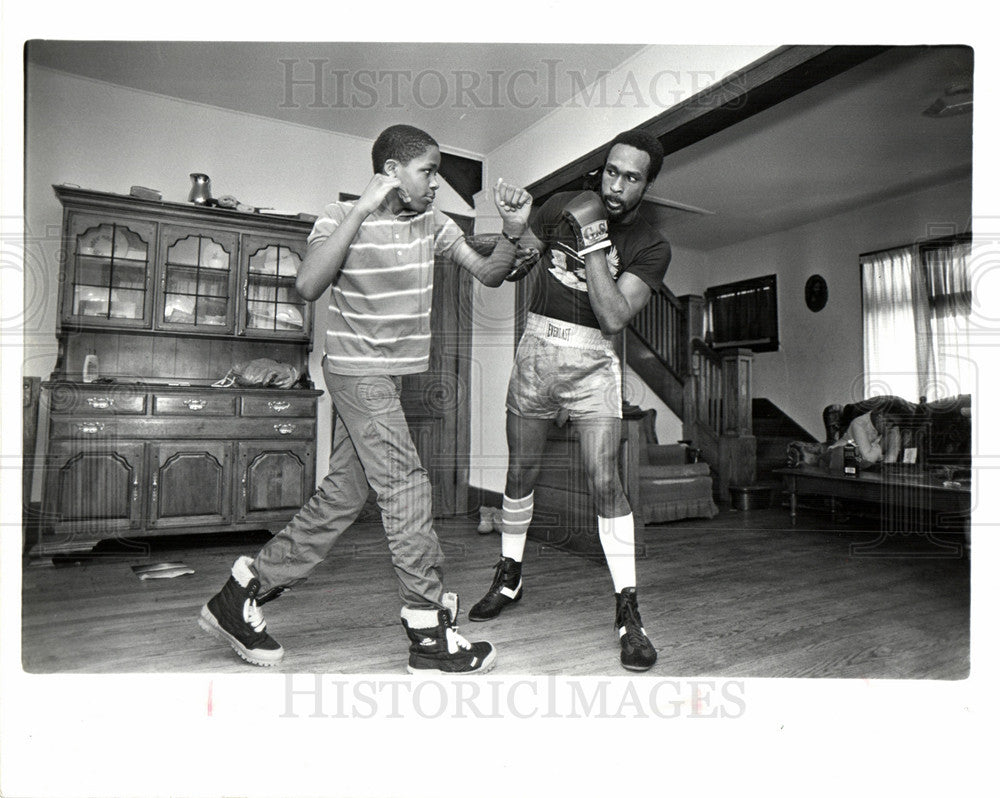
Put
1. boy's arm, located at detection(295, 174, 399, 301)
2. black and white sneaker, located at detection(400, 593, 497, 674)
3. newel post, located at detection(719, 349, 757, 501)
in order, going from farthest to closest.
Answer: newel post, located at detection(719, 349, 757, 501)
black and white sneaker, located at detection(400, 593, 497, 674)
boy's arm, located at detection(295, 174, 399, 301)

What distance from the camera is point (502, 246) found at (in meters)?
1.72

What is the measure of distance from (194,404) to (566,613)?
235 centimetres

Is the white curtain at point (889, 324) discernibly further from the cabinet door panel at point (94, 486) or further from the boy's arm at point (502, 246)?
the cabinet door panel at point (94, 486)

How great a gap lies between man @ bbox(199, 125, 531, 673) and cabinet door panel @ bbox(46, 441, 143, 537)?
1.90m

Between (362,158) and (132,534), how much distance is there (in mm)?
2510

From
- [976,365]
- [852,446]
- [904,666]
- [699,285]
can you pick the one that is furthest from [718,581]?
[699,285]

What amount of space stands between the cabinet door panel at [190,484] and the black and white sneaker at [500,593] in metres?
1.93

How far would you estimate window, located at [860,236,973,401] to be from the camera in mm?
5445

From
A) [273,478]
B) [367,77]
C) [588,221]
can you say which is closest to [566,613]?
[588,221]

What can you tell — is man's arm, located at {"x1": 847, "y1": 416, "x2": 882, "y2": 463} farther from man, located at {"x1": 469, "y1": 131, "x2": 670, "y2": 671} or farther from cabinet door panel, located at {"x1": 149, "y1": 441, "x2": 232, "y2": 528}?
cabinet door panel, located at {"x1": 149, "y1": 441, "x2": 232, "y2": 528}

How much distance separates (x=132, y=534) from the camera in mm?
3201

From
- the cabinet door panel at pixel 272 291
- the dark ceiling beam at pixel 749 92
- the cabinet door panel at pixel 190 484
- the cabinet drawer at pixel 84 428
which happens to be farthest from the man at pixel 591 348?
the cabinet drawer at pixel 84 428

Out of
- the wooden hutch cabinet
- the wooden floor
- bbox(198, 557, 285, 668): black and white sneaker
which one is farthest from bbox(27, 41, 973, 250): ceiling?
the wooden floor

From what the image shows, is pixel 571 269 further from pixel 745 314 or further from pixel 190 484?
pixel 745 314
